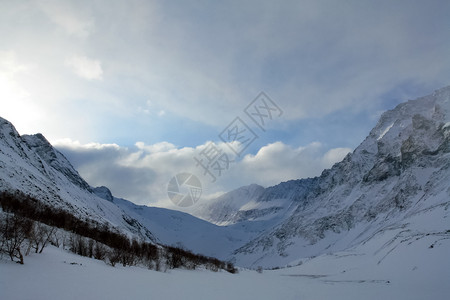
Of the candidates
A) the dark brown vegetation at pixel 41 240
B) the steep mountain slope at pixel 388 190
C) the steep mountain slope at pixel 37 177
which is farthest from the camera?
the steep mountain slope at pixel 388 190

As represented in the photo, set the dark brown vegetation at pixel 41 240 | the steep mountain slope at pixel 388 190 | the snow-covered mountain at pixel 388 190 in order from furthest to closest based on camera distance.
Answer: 1. the steep mountain slope at pixel 388 190
2. the snow-covered mountain at pixel 388 190
3. the dark brown vegetation at pixel 41 240

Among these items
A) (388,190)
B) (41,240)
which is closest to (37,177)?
(41,240)

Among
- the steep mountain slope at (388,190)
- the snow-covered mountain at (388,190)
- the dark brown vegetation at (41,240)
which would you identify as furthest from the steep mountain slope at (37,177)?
the steep mountain slope at (388,190)

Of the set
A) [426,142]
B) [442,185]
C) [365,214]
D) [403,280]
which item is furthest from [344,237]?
[403,280]

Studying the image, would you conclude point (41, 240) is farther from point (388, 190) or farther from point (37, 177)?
point (388, 190)

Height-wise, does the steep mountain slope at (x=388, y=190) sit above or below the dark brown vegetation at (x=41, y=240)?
above

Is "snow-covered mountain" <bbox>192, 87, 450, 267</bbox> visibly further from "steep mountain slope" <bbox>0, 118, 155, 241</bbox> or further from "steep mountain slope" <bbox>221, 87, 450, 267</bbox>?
"steep mountain slope" <bbox>0, 118, 155, 241</bbox>

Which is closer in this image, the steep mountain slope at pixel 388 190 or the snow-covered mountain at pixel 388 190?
the snow-covered mountain at pixel 388 190

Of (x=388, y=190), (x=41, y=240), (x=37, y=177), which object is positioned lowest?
(x=41, y=240)

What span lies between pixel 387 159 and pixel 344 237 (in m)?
67.5

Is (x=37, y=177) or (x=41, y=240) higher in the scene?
(x=37, y=177)

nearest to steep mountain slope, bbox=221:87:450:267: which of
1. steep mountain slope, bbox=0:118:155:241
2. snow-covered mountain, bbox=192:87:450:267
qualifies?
snow-covered mountain, bbox=192:87:450:267

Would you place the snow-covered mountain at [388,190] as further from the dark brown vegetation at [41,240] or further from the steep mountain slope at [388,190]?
the dark brown vegetation at [41,240]

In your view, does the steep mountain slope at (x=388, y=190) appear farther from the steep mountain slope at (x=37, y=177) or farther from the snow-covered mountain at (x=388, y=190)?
the steep mountain slope at (x=37, y=177)
